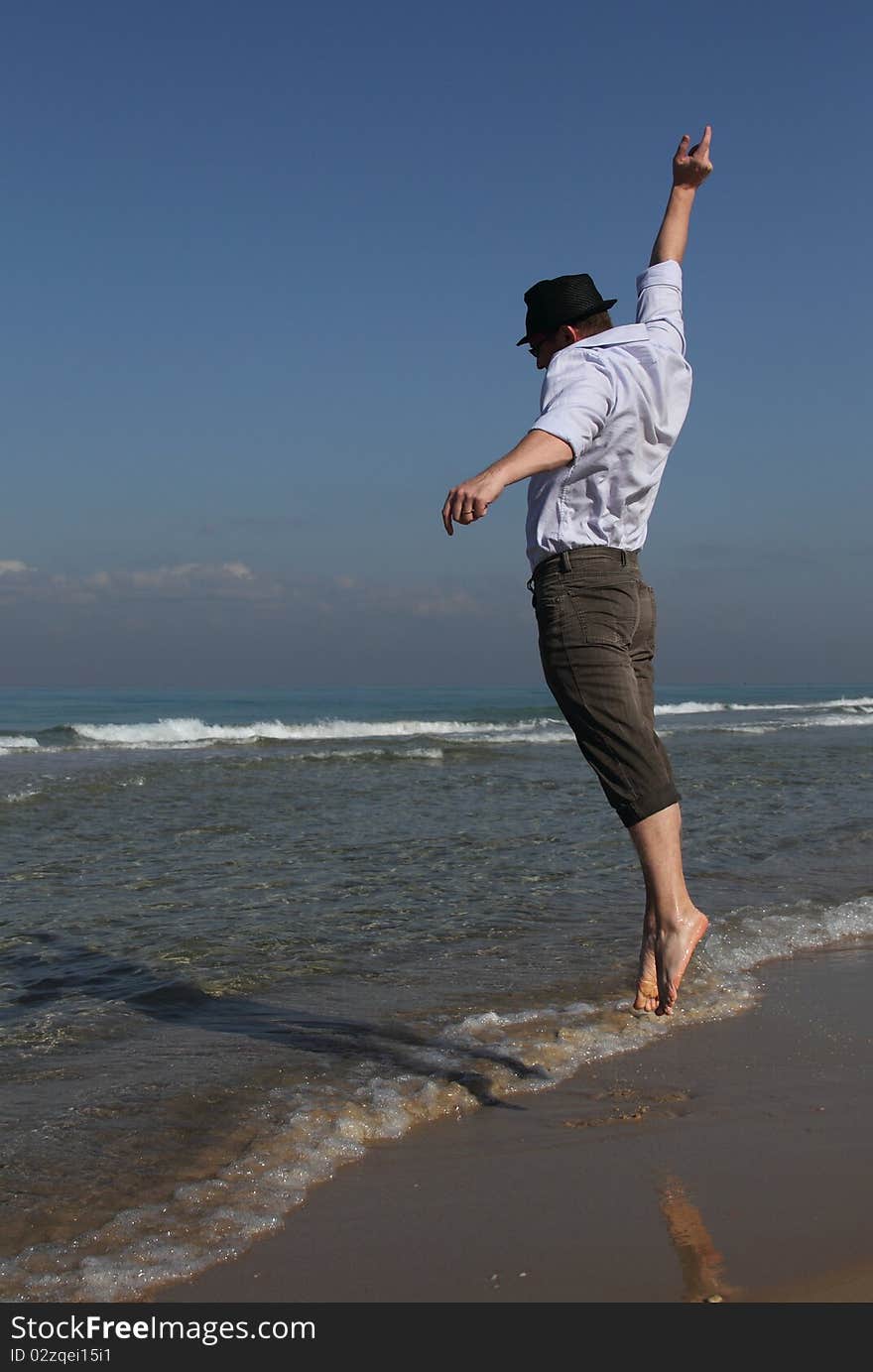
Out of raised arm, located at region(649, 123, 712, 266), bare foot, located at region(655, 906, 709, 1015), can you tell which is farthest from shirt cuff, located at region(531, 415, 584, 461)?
bare foot, located at region(655, 906, 709, 1015)

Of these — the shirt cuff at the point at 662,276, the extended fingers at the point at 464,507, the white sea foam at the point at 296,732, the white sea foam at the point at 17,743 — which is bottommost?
the white sea foam at the point at 17,743

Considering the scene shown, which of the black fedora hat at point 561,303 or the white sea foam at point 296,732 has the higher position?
the black fedora hat at point 561,303

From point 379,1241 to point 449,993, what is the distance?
2070 millimetres

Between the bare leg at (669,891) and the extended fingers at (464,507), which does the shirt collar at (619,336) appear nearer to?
the extended fingers at (464,507)

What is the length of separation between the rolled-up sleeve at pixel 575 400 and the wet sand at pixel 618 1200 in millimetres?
1793

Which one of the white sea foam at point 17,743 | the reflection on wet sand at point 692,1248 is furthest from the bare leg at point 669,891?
the white sea foam at point 17,743

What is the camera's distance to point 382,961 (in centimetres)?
497

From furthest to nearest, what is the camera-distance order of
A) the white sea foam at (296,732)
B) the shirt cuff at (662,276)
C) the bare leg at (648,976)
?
the white sea foam at (296,732) < the shirt cuff at (662,276) < the bare leg at (648,976)

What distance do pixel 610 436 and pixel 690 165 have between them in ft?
3.77

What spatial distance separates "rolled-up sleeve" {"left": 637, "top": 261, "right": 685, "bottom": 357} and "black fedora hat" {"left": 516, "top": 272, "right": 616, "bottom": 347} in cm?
17

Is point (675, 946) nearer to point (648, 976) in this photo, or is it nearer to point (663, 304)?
point (648, 976)

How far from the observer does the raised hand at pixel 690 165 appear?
3443 mm

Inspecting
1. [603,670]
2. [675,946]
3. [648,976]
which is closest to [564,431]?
[603,670]
